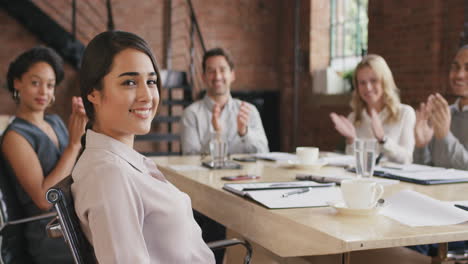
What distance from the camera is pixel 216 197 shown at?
1659 millimetres

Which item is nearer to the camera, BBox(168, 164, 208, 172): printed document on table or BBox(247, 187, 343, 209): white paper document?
BBox(247, 187, 343, 209): white paper document

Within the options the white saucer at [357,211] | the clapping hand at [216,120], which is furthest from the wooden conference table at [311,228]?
the clapping hand at [216,120]

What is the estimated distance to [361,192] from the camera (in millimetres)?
1267

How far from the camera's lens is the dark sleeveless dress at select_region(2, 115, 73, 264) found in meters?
1.83

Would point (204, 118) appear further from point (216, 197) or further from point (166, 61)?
point (166, 61)

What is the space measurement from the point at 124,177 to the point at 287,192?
650 millimetres

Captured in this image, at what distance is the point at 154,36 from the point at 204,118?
11.2 ft

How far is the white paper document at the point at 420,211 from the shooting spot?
1.23m

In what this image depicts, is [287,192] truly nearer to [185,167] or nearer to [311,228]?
[311,228]

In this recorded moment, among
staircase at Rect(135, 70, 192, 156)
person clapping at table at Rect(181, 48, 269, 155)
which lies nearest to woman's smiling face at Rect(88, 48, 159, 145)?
person clapping at table at Rect(181, 48, 269, 155)

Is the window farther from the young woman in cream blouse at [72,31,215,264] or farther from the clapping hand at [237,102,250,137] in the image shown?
the young woman in cream blouse at [72,31,215,264]

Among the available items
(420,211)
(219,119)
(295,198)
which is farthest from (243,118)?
(420,211)

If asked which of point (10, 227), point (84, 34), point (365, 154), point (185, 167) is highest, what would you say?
point (84, 34)

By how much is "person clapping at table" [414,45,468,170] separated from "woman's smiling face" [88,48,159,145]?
5.37ft
